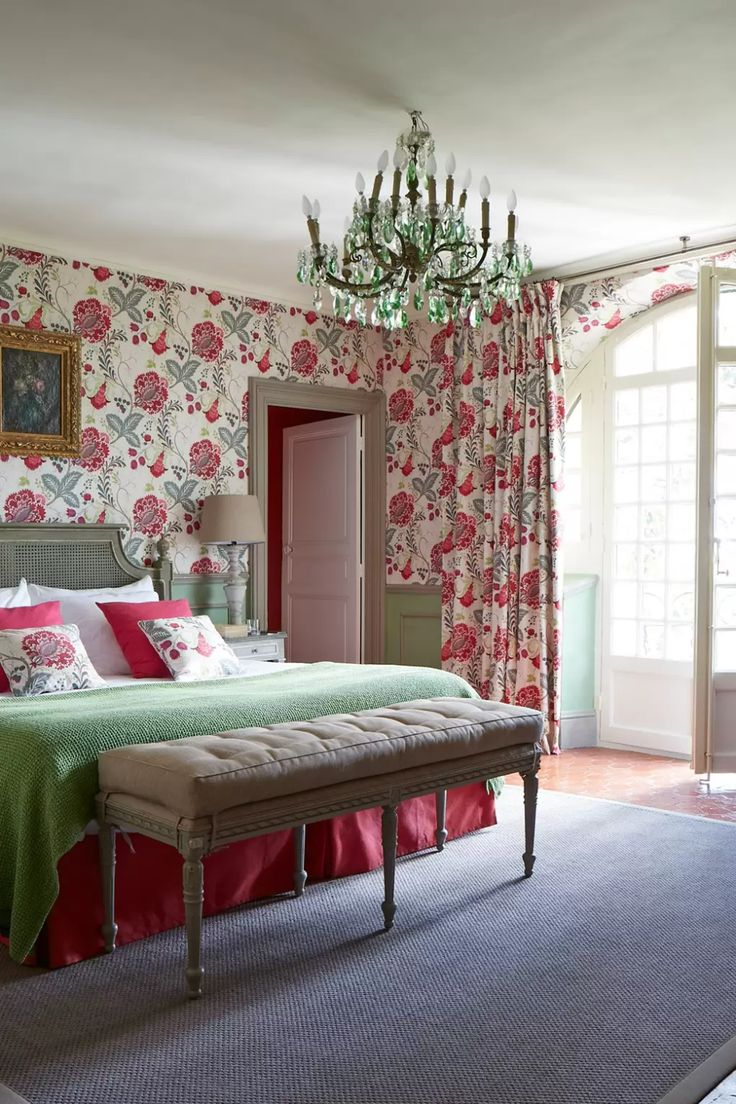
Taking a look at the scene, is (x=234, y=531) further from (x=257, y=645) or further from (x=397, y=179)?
(x=397, y=179)

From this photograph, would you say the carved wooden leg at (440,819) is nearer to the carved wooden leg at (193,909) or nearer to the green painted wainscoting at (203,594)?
the carved wooden leg at (193,909)

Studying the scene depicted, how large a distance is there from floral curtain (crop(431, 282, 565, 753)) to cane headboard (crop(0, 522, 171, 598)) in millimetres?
1815

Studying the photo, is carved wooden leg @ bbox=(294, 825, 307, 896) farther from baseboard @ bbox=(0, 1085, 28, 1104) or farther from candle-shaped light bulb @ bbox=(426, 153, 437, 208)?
candle-shaped light bulb @ bbox=(426, 153, 437, 208)

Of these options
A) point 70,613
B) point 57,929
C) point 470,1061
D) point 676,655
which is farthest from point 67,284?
point 470,1061

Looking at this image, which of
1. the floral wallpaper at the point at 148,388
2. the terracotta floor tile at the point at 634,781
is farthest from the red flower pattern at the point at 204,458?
the terracotta floor tile at the point at 634,781

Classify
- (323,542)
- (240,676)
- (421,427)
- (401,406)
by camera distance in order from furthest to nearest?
1. (323,542)
2. (401,406)
3. (421,427)
4. (240,676)

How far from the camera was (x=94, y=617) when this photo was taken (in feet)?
15.8

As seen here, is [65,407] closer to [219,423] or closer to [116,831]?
[219,423]

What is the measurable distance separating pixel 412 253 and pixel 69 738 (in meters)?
1.90

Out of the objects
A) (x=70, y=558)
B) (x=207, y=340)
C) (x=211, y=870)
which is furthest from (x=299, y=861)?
(x=207, y=340)

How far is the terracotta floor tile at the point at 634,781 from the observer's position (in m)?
4.70

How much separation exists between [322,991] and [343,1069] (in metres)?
0.42

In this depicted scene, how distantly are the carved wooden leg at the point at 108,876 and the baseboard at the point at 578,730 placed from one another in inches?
138

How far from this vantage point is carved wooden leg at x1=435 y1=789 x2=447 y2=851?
3.93 m
